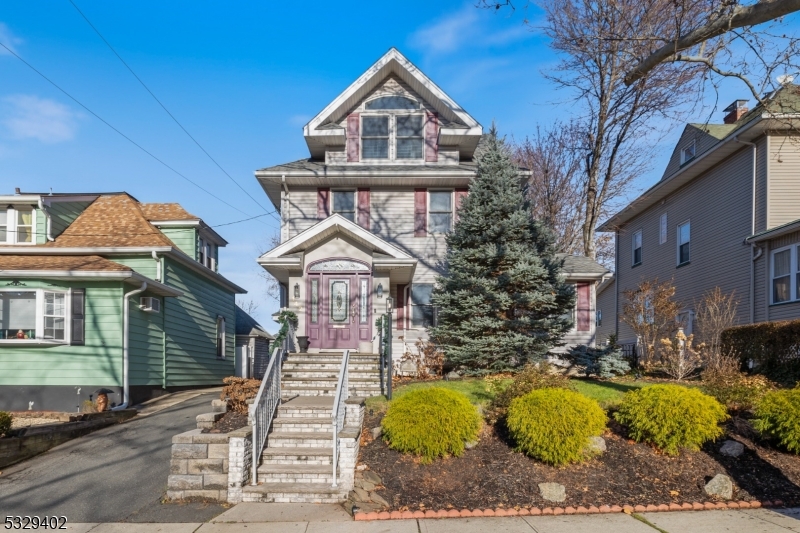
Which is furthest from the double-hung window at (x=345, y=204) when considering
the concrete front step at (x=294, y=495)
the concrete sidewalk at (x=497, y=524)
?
the concrete sidewalk at (x=497, y=524)

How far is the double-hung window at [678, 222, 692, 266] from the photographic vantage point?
19.6m

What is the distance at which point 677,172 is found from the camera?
19094 mm

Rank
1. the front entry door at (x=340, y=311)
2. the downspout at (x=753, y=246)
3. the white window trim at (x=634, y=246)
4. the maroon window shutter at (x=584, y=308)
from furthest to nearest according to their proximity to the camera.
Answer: the white window trim at (x=634, y=246), the maroon window shutter at (x=584, y=308), the downspout at (x=753, y=246), the front entry door at (x=340, y=311)

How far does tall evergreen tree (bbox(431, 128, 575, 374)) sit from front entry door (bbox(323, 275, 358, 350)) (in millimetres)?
2440

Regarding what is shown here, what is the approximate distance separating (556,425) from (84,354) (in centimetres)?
1148

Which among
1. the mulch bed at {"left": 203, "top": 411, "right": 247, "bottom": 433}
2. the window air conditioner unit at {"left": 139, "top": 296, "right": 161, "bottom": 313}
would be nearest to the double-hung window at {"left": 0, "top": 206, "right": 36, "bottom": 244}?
the window air conditioner unit at {"left": 139, "top": 296, "right": 161, "bottom": 313}

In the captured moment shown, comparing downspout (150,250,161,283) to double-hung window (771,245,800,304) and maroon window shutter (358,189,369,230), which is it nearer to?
maroon window shutter (358,189,369,230)

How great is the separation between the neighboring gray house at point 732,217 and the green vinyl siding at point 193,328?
1477 cm

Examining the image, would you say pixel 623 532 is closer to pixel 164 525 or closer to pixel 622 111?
pixel 164 525

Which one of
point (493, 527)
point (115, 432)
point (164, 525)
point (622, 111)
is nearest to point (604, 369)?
point (493, 527)

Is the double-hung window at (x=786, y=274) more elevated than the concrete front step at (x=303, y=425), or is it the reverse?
the double-hung window at (x=786, y=274)

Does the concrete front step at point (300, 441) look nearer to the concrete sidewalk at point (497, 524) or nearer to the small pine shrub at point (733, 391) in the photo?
the concrete sidewalk at point (497, 524)

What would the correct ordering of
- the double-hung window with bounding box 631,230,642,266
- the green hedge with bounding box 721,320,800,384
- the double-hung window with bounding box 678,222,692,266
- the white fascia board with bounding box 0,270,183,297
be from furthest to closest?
the double-hung window with bounding box 631,230,642,266 → the double-hung window with bounding box 678,222,692,266 → the white fascia board with bounding box 0,270,183,297 → the green hedge with bounding box 721,320,800,384

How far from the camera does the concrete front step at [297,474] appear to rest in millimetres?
7328
